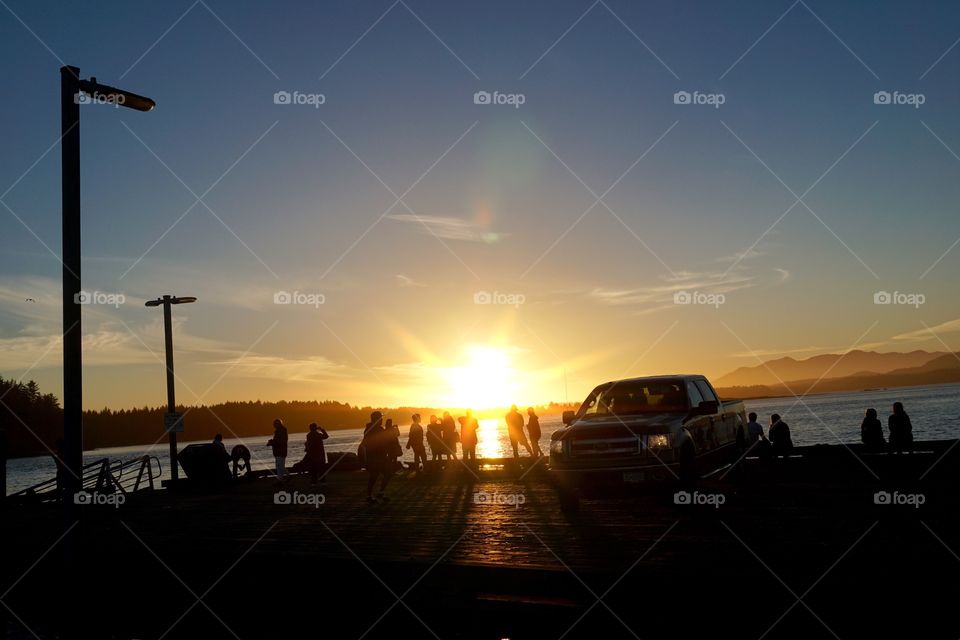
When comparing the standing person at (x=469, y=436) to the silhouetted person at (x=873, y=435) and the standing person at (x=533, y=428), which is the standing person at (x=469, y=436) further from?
the silhouetted person at (x=873, y=435)

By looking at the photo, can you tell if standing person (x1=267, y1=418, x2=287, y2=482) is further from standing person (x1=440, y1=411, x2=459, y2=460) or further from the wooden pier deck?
standing person (x1=440, y1=411, x2=459, y2=460)

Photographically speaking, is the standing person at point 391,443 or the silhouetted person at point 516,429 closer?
the standing person at point 391,443

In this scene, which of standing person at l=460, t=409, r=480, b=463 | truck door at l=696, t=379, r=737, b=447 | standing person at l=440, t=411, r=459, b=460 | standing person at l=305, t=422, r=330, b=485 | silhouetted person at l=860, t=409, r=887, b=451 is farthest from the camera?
standing person at l=440, t=411, r=459, b=460

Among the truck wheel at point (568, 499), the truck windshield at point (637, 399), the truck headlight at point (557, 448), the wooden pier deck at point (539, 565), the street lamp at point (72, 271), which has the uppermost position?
the street lamp at point (72, 271)

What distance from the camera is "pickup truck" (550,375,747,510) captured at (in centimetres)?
1216

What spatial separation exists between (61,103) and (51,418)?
217 metres

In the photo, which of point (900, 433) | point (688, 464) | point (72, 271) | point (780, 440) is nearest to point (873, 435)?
point (900, 433)

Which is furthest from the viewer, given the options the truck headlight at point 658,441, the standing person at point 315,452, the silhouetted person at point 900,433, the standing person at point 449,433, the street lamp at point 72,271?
the standing person at point 449,433

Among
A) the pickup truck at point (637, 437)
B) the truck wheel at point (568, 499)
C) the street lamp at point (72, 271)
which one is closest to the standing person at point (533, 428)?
the pickup truck at point (637, 437)

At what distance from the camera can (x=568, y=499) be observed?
495 inches

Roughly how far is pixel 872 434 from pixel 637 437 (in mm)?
11841

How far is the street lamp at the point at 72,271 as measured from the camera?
944 centimetres

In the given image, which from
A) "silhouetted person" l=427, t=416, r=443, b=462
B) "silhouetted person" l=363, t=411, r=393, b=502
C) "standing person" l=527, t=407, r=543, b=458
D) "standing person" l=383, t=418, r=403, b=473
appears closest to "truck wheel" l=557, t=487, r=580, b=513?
"silhouetted person" l=363, t=411, r=393, b=502

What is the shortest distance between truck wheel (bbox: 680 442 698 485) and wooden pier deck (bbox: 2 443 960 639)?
37 cm
